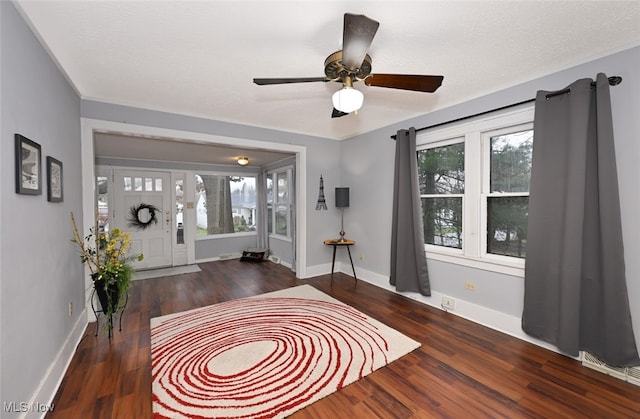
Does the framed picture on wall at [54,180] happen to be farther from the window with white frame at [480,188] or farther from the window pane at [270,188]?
the window pane at [270,188]

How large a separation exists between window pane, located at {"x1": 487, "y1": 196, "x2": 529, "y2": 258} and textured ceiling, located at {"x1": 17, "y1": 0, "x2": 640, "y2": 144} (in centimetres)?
116

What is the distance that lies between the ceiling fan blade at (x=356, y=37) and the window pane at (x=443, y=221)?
2.24m

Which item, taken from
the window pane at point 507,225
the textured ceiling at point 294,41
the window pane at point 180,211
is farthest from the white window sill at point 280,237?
the window pane at point 507,225

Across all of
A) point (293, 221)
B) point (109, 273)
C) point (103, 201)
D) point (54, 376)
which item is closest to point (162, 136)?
point (109, 273)

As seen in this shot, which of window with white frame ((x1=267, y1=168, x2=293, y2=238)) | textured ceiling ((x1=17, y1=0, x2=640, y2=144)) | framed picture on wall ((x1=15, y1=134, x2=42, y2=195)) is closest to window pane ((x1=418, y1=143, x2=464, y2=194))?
textured ceiling ((x1=17, y1=0, x2=640, y2=144))

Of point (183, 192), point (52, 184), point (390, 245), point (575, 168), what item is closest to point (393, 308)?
point (390, 245)

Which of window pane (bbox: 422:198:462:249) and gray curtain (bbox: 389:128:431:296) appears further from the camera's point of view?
gray curtain (bbox: 389:128:431:296)

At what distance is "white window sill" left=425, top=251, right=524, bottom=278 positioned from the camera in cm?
256

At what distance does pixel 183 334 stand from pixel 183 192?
399 centimetres

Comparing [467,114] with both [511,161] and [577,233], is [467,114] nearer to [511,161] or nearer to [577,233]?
[511,161]

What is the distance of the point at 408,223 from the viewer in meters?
3.44

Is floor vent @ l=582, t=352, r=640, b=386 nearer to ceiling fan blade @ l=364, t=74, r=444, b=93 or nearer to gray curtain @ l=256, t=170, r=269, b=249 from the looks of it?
ceiling fan blade @ l=364, t=74, r=444, b=93

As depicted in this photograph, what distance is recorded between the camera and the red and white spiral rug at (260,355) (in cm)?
174

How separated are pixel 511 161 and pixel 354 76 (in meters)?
1.93
